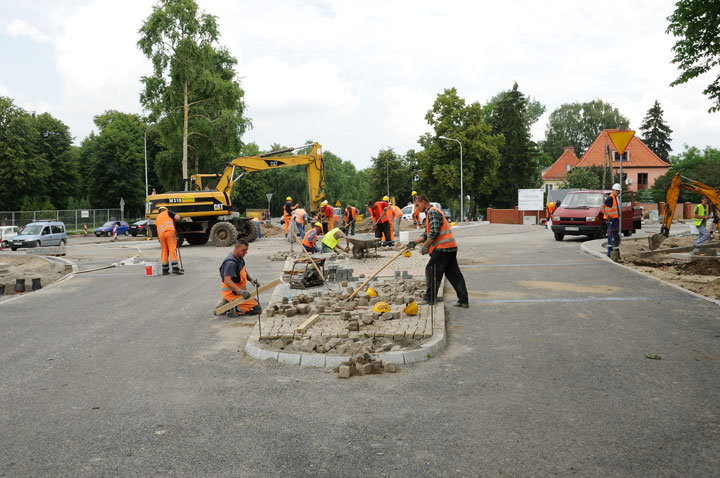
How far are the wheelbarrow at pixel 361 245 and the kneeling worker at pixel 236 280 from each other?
699 centimetres

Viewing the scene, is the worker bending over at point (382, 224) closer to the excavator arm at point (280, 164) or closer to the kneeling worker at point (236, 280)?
the excavator arm at point (280, 164)

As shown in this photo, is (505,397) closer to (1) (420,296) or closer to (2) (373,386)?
(2) (373,386)

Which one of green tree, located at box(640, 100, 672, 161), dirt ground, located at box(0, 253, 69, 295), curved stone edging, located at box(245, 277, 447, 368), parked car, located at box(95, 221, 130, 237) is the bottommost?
dirt ground, located at box(0, 253, 69, 295)

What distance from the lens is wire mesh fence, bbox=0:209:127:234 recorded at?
47562mm

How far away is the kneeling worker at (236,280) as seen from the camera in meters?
9.16

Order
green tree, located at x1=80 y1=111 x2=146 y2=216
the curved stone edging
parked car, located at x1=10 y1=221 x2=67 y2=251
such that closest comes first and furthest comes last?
1. the curved stone edging
2. parked car, located at x1=10 y1=221 x2=67 y2=251
3. green tree, located at x1=80 y1=111 x2=146 y2=216

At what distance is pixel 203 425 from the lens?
4.70 metres

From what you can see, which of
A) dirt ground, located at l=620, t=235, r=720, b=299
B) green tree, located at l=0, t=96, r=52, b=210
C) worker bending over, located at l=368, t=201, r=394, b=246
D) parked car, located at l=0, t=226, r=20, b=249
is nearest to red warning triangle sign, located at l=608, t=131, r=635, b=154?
dirt ground, located at l=620, t=235, r=720, b=299

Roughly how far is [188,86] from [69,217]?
1891cm

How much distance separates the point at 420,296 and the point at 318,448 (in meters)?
5.96

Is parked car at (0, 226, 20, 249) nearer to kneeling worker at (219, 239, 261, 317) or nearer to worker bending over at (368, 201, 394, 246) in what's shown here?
worker bending over at (368, 201, 394, 246)

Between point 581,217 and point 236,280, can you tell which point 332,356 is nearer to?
point 236,280

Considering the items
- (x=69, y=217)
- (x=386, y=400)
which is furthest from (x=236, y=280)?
(x=69, y=217)

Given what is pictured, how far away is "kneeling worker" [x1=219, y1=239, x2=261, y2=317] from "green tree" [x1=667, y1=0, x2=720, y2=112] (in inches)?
509
